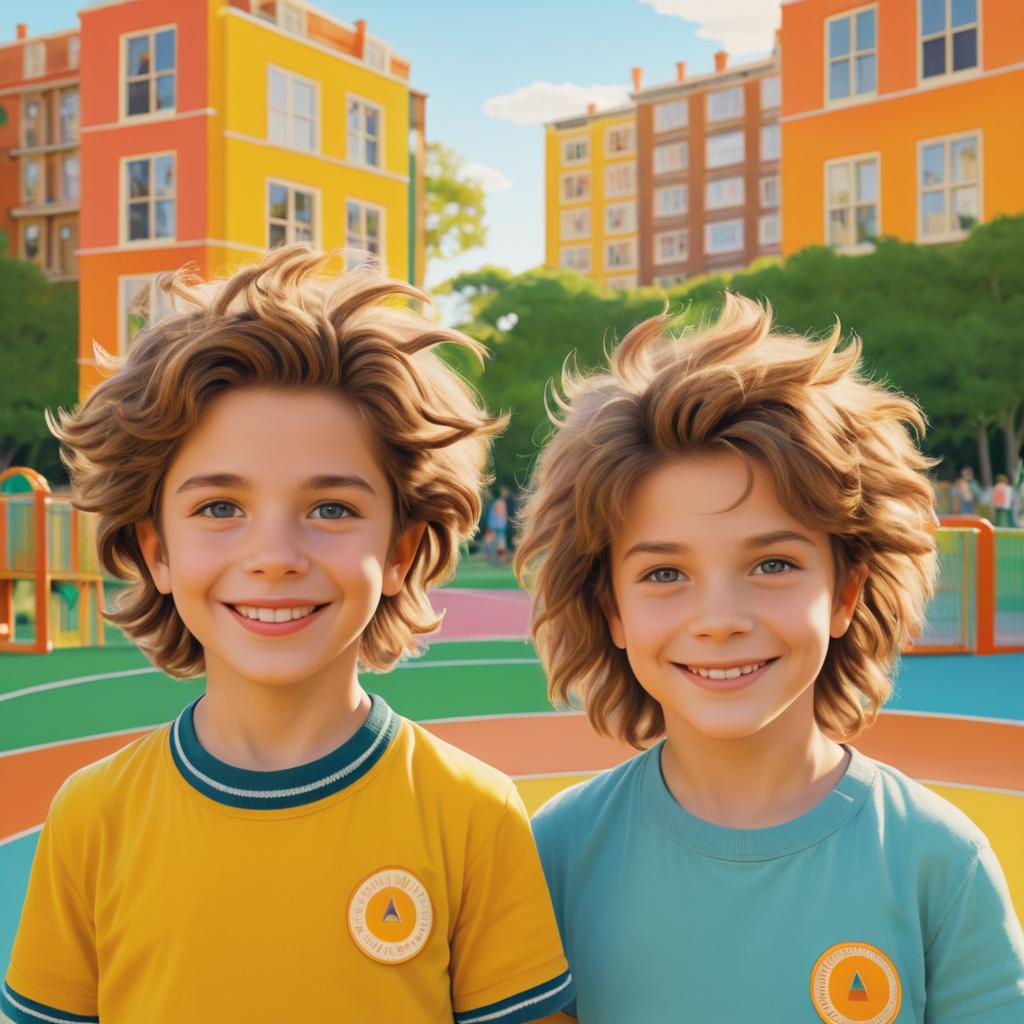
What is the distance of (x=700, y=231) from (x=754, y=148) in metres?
5.52

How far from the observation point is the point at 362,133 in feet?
91.8

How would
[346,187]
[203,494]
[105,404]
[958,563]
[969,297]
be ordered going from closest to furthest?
[203,494]
[105,404]
[958,563]
[969,297]
[346,187]

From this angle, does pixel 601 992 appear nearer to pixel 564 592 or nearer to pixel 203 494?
pixel 564 592

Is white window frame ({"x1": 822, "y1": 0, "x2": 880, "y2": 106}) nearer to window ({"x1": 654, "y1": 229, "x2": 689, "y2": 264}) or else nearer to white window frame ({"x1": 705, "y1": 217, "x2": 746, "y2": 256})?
white window frame ({"x1": 705, "y1": 217, "x2": 746, "y2": 256})

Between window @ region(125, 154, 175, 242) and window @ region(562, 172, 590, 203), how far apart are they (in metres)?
58.9

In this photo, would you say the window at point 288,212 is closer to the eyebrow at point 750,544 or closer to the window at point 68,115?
the eyebrow at point 750,544

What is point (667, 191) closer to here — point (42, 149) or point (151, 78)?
point (42, 149)

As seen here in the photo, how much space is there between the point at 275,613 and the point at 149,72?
25.7m

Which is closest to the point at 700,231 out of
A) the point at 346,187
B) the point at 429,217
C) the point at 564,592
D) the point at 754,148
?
the point at 754,148

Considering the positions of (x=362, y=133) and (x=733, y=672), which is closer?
(x=733, y=672)

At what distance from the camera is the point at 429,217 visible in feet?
142

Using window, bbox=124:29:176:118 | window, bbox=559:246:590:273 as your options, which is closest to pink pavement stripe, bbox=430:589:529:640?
window, bbox=124:29:176:118

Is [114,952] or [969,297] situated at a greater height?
[969,297]

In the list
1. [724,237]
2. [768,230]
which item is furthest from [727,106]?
[768,230]
